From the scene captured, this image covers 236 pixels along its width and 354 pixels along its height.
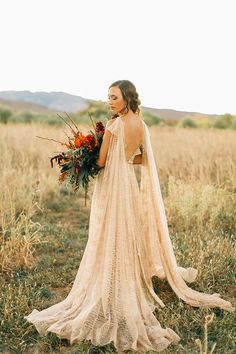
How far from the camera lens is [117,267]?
3.77 metres

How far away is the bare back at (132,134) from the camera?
3.70 meters

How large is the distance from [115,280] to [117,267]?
0.10 metres

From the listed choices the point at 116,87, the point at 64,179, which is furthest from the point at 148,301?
the point at 116,87

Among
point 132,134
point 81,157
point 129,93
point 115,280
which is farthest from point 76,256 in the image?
point 129,93

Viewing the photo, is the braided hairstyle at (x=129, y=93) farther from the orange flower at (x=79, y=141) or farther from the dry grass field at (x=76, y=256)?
the dry grass field at (x=76, y=256)

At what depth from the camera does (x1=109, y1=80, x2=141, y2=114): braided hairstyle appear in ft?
11.9

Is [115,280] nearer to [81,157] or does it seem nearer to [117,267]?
[117,267]

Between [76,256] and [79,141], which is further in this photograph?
[76,256]

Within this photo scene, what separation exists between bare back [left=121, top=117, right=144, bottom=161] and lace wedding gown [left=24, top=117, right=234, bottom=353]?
6 cm

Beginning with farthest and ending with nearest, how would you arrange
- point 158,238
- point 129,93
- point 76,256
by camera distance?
point 76,256 → point 158,238 → point 129,93

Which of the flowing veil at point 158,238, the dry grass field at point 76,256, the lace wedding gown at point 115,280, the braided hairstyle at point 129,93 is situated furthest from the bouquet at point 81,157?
the dry grass field at point 76,256

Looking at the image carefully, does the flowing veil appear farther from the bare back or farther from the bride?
the bare back

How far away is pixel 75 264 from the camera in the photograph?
5.42 metres

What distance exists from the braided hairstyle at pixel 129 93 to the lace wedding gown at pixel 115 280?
14 cm
